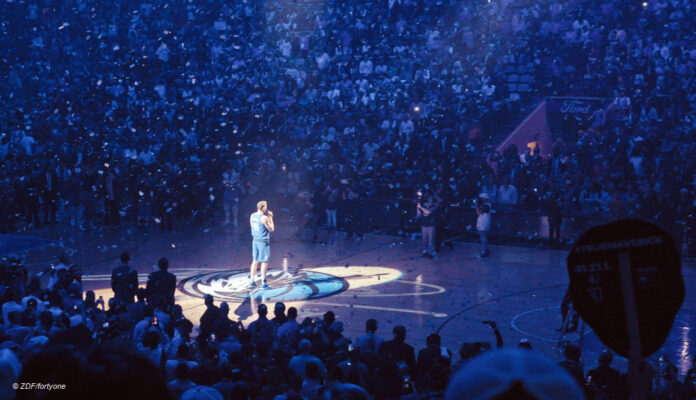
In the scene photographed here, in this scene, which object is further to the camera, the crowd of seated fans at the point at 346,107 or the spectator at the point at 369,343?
the crowd of seated fans at the point at 346,107

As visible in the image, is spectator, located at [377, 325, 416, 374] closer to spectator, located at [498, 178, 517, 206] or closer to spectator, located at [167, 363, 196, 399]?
spectator, located at [167, 363, 196, 399]

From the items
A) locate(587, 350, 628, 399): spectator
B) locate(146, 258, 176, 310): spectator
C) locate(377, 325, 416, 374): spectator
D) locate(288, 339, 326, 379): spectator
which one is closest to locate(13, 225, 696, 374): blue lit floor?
locate(146, 258, 176, 310): spectator

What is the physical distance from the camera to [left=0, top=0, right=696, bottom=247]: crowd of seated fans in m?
22.4

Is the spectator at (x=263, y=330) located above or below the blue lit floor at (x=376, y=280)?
above

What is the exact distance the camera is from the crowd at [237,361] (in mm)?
1615

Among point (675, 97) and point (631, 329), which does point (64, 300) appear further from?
point (675, 97)

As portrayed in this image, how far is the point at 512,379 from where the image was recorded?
61.4 inches

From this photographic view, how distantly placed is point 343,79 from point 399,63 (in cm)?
228

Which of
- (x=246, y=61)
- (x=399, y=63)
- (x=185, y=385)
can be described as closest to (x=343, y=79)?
(x=399, y=63)

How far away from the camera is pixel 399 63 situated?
29.3 metres

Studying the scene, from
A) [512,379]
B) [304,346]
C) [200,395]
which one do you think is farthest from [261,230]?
[512,379]

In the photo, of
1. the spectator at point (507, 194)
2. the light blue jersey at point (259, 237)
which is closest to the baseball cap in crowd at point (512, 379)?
the light blue jersey at point (259, 237)

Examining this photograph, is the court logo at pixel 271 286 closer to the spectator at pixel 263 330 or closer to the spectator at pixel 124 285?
the spectator at pixel 124 285

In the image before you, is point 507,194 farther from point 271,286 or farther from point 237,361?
point 237,361
